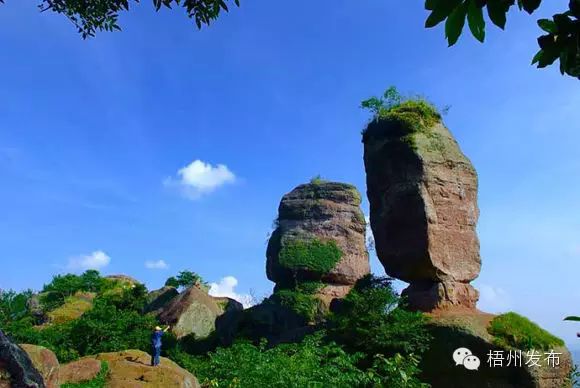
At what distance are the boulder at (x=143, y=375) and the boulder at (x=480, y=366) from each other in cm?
776

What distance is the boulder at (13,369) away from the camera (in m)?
2.89

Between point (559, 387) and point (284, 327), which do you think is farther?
point (284, 327)

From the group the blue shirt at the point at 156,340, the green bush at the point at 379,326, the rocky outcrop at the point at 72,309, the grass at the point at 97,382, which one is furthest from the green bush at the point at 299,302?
the rocky outcrop at the point at 72,309

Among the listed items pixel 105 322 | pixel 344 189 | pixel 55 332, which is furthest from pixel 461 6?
pixel 344 189

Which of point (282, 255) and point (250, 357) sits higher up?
point (282, 255)

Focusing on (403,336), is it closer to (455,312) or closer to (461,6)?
(455,312)

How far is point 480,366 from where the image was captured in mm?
15969

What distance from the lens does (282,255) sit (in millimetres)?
26766

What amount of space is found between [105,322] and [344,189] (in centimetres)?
1505

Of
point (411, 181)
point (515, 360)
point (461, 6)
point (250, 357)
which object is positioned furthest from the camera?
point (411, 181)

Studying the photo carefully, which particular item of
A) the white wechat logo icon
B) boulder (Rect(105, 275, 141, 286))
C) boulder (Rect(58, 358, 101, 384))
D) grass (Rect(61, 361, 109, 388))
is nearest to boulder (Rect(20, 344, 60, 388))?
grass (Rect(61, 361, 109, 388))

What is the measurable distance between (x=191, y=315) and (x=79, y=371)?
1551 cm

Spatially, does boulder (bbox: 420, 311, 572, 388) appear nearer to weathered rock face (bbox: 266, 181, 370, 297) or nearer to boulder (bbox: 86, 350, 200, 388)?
boulder (bbox: 86, 350, 200, 388)

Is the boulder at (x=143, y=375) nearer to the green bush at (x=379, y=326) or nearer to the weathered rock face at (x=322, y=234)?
the green bush at (x=379, y=326)
